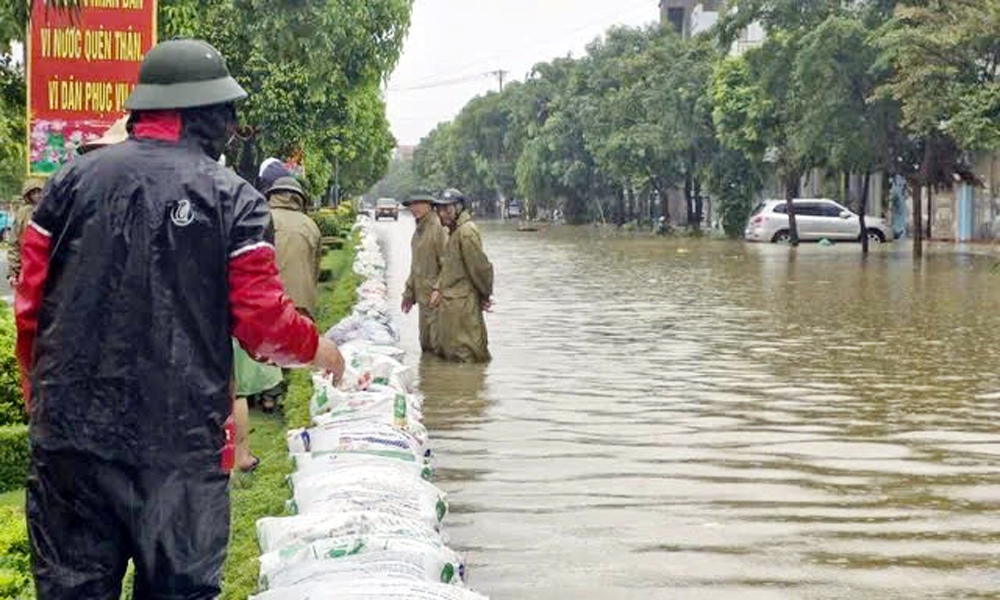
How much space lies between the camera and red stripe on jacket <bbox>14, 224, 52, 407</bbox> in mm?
3707

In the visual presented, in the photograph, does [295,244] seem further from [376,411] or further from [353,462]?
[353,462]

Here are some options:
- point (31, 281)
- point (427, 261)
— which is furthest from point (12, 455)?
point (427, 261)

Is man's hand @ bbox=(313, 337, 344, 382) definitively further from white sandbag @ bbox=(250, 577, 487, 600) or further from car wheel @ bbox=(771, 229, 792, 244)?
car wheel @ bbox=(771, 229, 792, 244)

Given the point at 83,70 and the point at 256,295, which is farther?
the point at 83,70

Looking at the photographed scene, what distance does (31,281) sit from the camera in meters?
3.71

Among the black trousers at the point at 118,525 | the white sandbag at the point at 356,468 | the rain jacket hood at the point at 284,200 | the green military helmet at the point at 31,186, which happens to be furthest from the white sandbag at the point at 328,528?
the green military helmet at the point at 31,186

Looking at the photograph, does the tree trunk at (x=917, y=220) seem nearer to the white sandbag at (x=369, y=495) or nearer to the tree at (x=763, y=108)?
the tree at (x=763, y=108)

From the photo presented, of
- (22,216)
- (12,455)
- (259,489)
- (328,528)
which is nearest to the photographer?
(328,528)

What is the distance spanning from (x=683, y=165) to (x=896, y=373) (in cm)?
4740

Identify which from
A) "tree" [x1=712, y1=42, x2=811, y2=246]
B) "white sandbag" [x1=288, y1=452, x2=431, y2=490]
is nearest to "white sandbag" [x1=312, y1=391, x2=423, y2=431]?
"white sandbag" [x1=288, y1=452, x2=431, y2=490]

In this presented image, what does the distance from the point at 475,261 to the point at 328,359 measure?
32.9ft

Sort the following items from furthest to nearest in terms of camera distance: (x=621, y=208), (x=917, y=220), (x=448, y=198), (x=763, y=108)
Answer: (x=621, y=208) → (x=763, y=108) → (x=917, y=220) → (x=448, y=198)

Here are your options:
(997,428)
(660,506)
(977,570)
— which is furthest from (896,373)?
(977,570)

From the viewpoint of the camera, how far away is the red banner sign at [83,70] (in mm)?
8969
